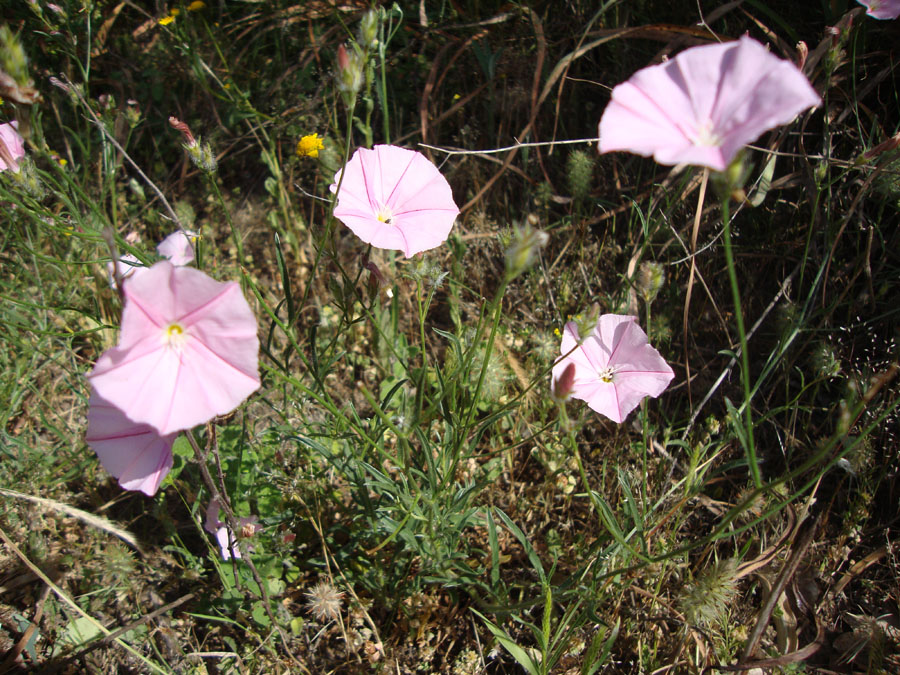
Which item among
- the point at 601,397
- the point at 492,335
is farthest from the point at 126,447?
the point at 601,397

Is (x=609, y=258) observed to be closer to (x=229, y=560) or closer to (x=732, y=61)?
(x=732, y=61)

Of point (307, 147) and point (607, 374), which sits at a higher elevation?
point (307, 147)

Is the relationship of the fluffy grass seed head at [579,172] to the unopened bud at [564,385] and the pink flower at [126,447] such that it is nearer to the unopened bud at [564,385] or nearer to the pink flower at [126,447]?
the unopened bud at [564,385]

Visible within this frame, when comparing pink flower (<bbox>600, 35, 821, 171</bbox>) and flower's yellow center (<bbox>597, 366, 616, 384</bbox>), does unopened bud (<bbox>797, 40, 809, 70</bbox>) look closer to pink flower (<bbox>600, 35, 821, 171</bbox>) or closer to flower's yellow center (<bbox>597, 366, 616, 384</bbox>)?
pink flower (<bbox>600, 35, 821, 171</bbox>)

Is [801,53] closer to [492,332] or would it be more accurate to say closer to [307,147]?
[492,332]

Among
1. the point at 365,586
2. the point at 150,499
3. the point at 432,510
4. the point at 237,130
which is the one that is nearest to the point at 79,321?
the point at 150,499

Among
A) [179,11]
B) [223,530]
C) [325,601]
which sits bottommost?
[325,601]
